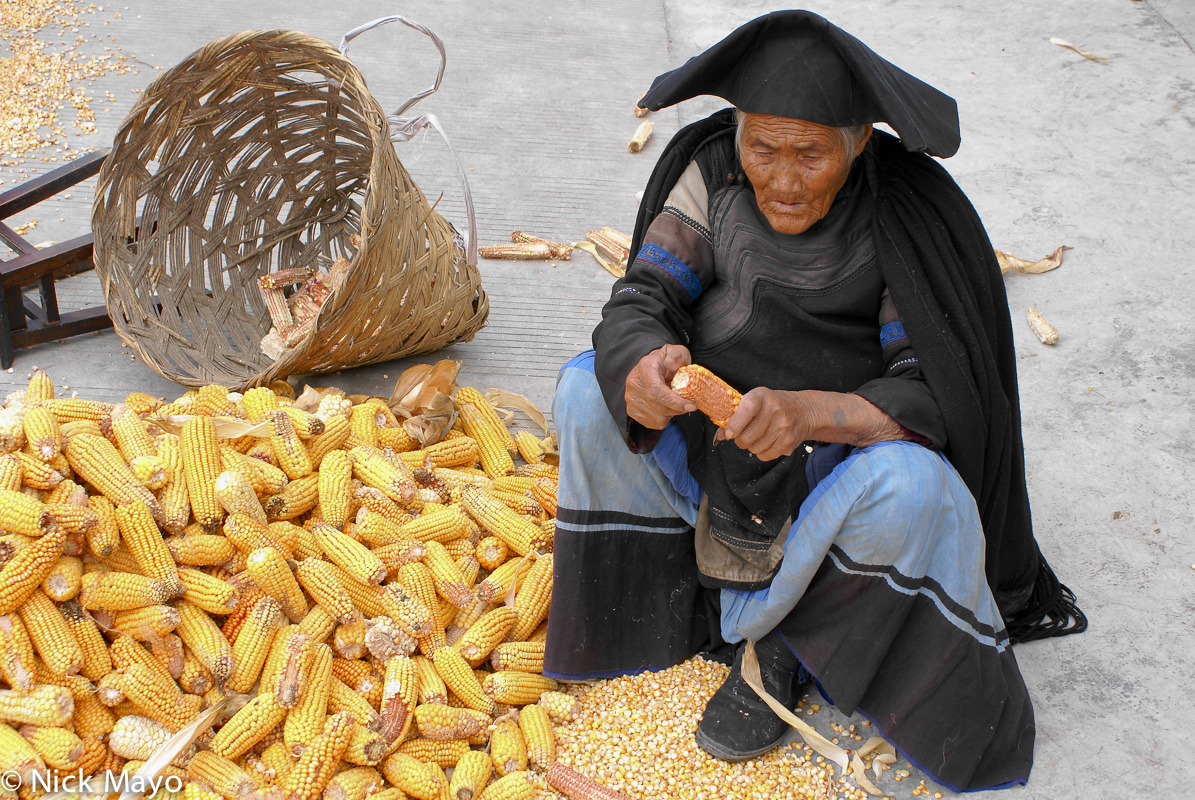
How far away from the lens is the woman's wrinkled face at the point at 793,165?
1.88 m

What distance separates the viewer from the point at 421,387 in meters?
2.95

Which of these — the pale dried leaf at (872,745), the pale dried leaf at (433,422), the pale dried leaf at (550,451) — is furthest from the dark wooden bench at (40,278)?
the pale dried leaf at (872,745)

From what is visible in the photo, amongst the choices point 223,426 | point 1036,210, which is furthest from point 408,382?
point 1036,210

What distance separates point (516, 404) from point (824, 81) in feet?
5.53

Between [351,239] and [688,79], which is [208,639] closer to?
[688,79]

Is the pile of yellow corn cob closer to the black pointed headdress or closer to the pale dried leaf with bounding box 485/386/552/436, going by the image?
the pale dried leaf with bounding box 485/386/552/436

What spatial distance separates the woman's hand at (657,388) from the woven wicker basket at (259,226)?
1095 millimetres

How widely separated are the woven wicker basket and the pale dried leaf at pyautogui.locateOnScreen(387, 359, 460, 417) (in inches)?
6.5

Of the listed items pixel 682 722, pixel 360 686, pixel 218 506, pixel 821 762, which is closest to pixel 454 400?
pixel 218 506

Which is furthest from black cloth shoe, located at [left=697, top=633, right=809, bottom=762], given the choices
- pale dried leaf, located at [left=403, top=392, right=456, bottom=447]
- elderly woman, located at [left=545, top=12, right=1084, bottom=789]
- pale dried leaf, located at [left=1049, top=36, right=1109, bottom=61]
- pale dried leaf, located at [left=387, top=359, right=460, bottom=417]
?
pale dried leaf, located at [left=1049, top=36, right=1109, bottom=61]

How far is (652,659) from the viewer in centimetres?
232

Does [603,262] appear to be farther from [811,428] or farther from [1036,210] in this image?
[811,428]

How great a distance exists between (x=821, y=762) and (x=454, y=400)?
5.09 ft

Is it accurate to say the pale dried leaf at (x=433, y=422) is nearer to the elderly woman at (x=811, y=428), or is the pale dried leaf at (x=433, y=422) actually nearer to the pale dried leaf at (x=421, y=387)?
the pale dried leaf at (x=421, y=387)
